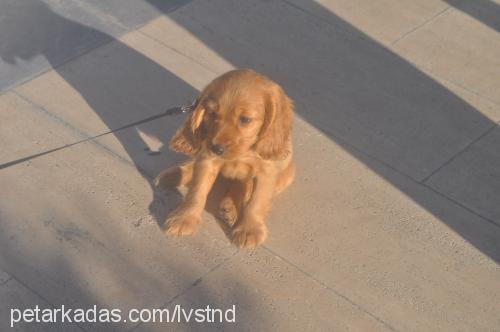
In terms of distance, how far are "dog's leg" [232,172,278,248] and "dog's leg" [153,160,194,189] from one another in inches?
19.4

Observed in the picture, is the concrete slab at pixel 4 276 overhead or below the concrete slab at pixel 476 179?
overhead

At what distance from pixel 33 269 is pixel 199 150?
3.89ft

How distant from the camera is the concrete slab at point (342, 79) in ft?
20.2

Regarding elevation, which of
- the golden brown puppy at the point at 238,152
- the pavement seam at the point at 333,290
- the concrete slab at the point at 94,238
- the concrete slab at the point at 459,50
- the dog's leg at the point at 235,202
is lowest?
the concrete slab at the point at 459,50

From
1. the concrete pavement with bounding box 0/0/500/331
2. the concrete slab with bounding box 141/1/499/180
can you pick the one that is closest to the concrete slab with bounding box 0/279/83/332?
the concrete pavement with bounding box 0/0/500/331

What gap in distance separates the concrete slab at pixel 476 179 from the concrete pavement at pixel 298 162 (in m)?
0.02

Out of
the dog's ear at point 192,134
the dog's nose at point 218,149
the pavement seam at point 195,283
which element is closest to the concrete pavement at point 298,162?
the pavement seam at point 195,283

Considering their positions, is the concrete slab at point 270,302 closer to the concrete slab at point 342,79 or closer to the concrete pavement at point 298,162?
the concrete pavement at point 298,162

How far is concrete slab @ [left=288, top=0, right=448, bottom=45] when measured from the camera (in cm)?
Result: 743

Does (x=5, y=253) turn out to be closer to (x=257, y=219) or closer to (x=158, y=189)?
(x=158, y=189)

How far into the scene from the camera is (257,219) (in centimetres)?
512

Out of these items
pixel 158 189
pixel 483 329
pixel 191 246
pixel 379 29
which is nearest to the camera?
pixel 483 329

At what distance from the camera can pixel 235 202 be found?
17.3 feet

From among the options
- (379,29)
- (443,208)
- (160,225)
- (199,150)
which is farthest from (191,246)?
(379,29)
